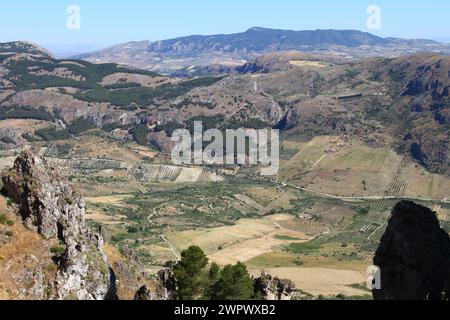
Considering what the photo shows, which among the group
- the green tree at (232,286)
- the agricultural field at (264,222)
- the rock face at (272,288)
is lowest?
the agricultural field at (264,222)

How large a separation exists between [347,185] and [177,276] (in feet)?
537

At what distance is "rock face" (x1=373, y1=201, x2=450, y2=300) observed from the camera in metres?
37.6

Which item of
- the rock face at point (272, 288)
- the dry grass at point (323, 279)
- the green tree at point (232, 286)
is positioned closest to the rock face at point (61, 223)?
the green tree at point (232, 286)

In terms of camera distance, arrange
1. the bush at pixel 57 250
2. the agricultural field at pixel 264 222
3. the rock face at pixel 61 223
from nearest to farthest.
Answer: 1. the rock face at pixel 61 223
2. the bush at pixel 57 250
3. the agricultural field at pixel 264 222

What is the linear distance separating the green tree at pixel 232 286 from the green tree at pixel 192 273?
113cm

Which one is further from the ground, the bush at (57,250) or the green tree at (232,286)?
the bush at (57,250)

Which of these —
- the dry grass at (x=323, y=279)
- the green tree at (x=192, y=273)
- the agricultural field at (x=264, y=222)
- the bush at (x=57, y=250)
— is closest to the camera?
the bush at (x=57, y=250)

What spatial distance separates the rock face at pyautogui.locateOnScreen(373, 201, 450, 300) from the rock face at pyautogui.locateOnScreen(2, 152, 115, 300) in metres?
18.1

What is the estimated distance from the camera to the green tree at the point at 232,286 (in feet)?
131

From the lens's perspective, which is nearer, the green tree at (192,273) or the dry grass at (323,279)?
the green tree at (192,273)

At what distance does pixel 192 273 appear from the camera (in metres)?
42.1

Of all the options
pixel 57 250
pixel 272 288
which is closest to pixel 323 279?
pixel 272 288

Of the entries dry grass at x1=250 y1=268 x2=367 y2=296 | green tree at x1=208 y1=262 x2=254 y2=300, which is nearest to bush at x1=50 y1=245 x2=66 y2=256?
green tree at x1=208 y1=262 x2=254 y2=300

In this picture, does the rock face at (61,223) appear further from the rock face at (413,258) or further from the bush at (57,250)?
the rock face at (413,258)
